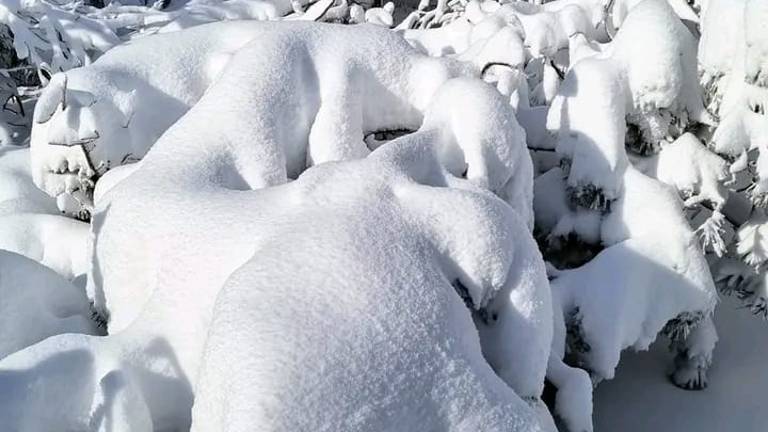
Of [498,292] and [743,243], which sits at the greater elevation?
[498,292]

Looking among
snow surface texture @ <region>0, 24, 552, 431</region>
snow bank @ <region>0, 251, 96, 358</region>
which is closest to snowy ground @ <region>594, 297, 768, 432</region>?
snow surface texture @ <region>0, 24, 552, 431</region>

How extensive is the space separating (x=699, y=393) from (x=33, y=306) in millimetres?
4341

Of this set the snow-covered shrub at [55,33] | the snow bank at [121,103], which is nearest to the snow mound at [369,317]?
the snow bank at [121,103]

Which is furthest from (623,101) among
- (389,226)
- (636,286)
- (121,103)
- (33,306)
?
(33,306)

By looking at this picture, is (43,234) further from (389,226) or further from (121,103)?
(389,226)

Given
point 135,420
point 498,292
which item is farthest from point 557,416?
point 135,420

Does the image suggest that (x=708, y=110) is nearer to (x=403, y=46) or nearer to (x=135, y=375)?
(x=403, y=46)

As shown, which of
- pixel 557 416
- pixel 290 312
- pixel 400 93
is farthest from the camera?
pixel 400 93

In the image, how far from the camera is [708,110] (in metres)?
4.95

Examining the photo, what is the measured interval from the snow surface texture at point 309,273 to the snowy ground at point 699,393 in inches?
68.5

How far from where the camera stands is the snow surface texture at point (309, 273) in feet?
7.76

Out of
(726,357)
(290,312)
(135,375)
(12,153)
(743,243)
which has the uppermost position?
(290,312)

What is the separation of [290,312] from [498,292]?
3.34ft

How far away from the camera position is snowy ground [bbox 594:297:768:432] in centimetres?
484
